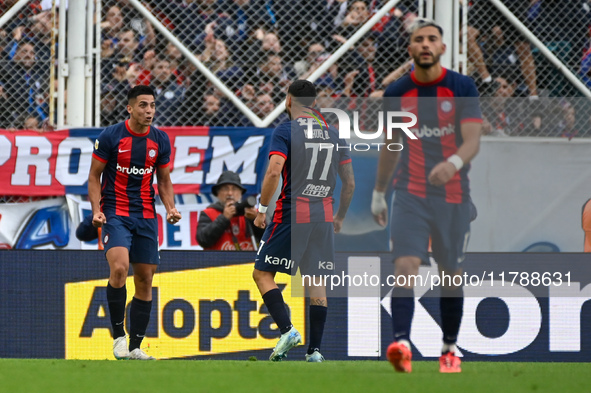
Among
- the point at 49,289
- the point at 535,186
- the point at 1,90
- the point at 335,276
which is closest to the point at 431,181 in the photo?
the point at 335,276

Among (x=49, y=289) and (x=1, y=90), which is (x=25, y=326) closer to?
(x=49, y=289)

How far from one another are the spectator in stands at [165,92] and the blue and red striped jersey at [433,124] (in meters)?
5.03

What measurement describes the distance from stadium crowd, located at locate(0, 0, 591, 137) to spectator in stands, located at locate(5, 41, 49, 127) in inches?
0.4

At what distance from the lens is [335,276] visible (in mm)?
8094

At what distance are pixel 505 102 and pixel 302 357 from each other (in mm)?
3776

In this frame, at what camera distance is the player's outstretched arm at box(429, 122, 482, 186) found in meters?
4.97

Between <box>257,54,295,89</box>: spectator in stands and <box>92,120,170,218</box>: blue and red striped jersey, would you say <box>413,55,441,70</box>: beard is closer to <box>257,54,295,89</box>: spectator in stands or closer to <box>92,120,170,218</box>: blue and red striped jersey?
<box>92,120,170,218</box>: blue and red striped jersey

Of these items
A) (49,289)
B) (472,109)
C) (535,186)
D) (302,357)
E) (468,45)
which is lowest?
(302,357)

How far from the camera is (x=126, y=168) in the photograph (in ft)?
22.5

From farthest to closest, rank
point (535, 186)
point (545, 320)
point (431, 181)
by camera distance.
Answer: point (535, 186) → point (545, 320) → point (431, 181)

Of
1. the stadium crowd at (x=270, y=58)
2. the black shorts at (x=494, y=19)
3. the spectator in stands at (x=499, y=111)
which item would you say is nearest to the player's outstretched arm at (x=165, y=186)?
the stadium crowd at (x=270, y=58)

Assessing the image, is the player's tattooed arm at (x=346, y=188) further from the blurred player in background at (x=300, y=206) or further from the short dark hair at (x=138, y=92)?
the short dark hair at (x=138, y=92)

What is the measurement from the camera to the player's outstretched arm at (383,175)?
527 cm

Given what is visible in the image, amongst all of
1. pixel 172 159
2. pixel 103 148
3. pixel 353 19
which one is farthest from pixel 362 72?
pixel 103 148
